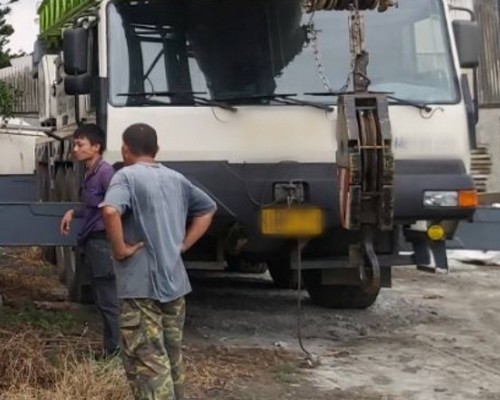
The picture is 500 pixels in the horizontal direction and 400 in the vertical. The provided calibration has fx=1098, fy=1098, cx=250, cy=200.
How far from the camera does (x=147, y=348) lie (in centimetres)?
550

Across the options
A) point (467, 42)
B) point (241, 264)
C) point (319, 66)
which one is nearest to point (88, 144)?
point (319, 66)

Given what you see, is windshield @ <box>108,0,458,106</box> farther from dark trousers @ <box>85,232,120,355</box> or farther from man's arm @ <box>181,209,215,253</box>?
man's arm @ <box>181,209,215,253</box>

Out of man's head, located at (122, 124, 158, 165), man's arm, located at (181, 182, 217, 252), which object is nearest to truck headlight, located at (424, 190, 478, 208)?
man's arm, located at (181, 182, 217, 252)

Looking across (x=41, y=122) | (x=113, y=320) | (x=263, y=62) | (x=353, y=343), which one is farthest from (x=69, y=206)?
(x=41, y=122)

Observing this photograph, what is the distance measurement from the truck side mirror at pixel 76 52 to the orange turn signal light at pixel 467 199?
2.84 m

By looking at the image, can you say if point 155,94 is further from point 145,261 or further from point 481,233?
point 481,233

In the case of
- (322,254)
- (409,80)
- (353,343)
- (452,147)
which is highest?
(409,80)

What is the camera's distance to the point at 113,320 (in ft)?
23.1

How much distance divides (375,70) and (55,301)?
3631 mm

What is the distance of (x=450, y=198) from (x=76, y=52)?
9.43 ft

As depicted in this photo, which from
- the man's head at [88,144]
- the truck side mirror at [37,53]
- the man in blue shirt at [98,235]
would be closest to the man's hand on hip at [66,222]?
the man in blue shirt at [98,235]

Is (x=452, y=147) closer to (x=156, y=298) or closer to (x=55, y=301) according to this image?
(x=156, y=298)

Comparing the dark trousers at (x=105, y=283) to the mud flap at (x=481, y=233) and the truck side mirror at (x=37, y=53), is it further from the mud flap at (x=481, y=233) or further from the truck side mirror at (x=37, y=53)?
the truck side mirror at (x=37, y=53)

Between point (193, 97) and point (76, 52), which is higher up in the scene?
point (76, 52)
